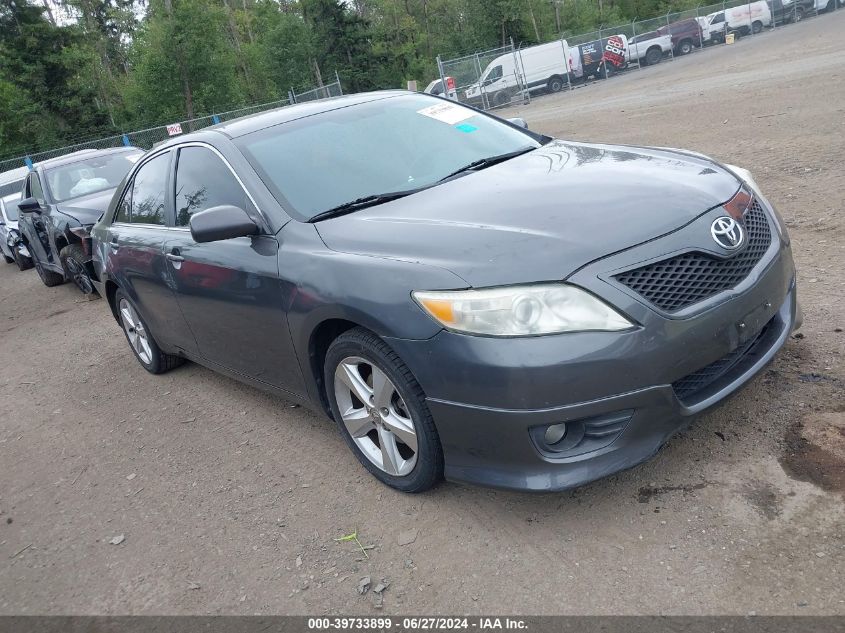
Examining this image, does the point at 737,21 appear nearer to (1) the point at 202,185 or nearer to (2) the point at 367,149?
(2) the point at 367,149

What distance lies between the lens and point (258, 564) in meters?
3.16

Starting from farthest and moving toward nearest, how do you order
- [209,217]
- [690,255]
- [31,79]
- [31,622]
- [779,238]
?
1. [31,79]
2. [209,217]
3. [779,238]
4. [31,622]
5. [690,255]

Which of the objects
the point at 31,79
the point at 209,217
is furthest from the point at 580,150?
the point at 31,79

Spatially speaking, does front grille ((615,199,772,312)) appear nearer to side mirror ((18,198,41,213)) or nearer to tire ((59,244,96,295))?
tire ((59,244,96,295))

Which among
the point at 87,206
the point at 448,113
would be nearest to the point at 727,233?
the point at 448,113

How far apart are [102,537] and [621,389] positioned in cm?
258

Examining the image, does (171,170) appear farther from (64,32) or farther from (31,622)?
(64,32)

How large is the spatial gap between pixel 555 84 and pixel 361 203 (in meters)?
34.1

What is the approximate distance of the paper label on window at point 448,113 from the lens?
4414 mm

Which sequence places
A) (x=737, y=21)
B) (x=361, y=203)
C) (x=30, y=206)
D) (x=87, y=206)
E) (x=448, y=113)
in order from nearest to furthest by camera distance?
(x=361, y=203) < (x=448, y=113) < (x=87, y=206) < (x=30, y=206) < (x=737, y=21)

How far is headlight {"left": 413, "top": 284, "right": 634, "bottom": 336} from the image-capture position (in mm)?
2670

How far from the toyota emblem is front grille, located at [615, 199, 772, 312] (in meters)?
0.04

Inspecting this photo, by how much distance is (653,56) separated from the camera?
38469 millimetres

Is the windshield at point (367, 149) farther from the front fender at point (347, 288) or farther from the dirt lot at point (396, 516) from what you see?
the dirt lot at point (396, 516)
